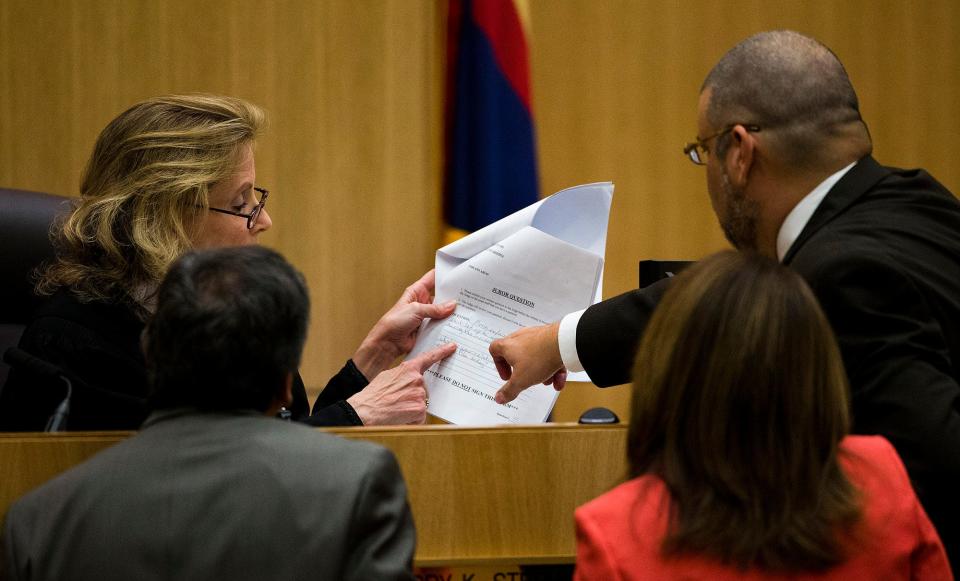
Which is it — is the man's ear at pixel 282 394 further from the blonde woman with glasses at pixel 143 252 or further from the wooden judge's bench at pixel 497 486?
the blonde woman with glasses at pixel 143 252

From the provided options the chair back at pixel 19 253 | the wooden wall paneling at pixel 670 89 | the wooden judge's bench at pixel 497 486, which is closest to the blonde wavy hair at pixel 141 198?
the chair back at pixel 19 253

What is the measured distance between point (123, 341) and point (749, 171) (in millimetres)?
1249

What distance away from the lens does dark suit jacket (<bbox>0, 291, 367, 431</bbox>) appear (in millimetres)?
1961

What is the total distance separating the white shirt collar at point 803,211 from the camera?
1.90 metres

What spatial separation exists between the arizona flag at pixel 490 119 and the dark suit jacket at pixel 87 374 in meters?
1.53

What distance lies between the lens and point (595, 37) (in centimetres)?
396

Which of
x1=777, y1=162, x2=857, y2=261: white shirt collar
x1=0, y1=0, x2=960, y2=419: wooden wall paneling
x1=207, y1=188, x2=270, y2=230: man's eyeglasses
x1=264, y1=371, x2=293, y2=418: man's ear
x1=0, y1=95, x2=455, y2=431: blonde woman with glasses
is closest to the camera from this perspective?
x1=264, y1=371, x2=293, y2=418: man's ear

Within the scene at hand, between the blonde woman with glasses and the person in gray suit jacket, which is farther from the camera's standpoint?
the blonde woman with glasses

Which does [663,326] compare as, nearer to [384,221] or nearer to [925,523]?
[925,523]

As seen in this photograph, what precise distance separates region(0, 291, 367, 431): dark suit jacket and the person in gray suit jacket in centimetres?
62

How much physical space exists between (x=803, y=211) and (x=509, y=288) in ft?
2.03

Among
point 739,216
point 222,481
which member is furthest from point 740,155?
point 222,481

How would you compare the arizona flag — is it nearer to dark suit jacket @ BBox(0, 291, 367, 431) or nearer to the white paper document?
the white paper document

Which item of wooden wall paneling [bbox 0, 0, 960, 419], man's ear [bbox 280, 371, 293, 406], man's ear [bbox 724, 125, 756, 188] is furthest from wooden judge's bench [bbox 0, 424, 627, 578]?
wooden wall paneling [bbox 0, 0, 960, 419]
